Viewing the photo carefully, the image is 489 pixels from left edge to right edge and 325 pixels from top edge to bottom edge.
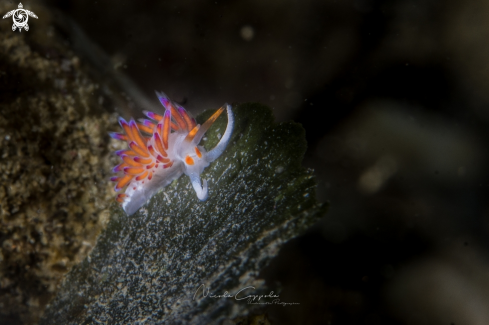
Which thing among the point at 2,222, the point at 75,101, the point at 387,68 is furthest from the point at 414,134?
the point at 2,222

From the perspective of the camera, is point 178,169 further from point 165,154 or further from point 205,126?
point 205,126

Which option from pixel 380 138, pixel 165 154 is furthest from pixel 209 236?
pixel 380 138

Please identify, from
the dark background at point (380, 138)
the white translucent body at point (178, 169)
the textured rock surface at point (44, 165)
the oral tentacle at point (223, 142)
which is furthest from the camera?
the textured rock surface at point (44, 165)

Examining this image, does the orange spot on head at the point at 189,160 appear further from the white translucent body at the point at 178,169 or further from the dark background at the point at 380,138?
the dark background at the point at 380,138

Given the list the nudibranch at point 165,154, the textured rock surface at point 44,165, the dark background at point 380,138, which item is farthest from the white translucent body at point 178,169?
the textured rock surface at point 44,165

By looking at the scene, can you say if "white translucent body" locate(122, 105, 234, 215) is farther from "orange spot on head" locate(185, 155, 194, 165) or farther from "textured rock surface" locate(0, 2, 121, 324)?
"textured rock surface" locate(0, 2, 121, 324)

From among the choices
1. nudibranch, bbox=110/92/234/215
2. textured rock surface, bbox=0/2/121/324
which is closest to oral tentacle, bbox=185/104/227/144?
nudibranch, bbox=110/92/234/215
